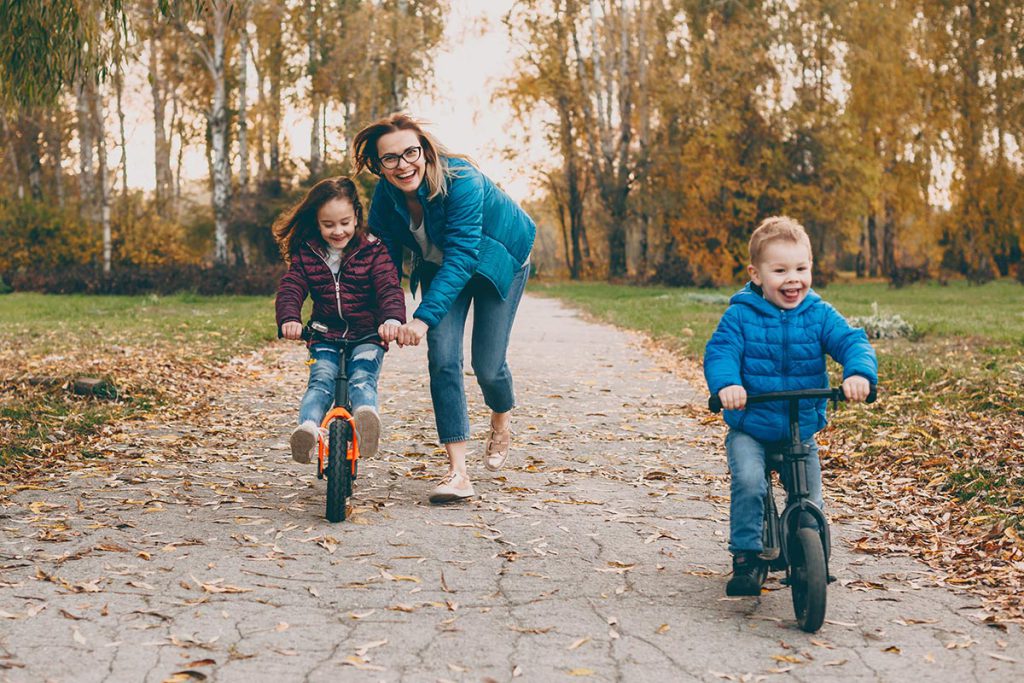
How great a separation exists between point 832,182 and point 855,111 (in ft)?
14.9

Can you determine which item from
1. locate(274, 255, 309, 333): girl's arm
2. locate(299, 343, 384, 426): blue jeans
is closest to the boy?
locate(299, 343, 384, 426): blue jeans

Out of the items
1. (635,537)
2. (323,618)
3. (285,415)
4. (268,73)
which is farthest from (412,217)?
(268,73)

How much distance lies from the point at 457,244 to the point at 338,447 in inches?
45.7

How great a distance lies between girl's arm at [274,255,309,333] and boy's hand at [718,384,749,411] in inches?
91.9

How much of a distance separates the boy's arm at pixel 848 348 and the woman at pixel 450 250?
1868 mm

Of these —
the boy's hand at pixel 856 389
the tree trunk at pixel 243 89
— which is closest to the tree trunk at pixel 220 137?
the tree trunk at pixel 243 89

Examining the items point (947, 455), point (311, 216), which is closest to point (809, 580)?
point (311, 216)

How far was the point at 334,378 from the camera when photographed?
5500mm

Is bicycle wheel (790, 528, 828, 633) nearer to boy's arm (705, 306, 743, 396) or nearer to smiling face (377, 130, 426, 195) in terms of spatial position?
boy's arm (705, 306, 743, 396)

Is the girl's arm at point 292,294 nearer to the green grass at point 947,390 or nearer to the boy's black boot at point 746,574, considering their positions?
the boy's black boot at point 746,574

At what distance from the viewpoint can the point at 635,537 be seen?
5.21 m

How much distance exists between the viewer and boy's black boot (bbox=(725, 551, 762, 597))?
4156 mm

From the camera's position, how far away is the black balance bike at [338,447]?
5.13 meters

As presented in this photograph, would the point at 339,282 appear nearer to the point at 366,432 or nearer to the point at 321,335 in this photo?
the point at 321,335
